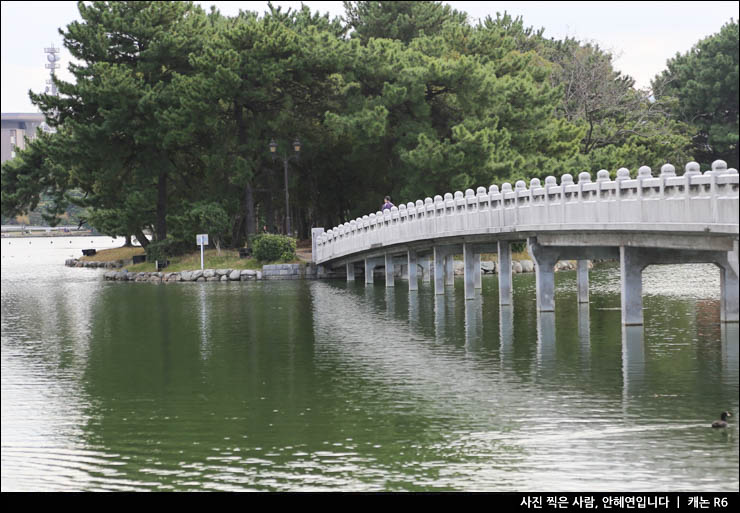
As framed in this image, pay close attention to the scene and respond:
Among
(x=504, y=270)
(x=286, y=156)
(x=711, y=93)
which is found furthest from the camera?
(x=711, y=93)

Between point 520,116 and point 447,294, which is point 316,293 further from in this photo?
point 520,116

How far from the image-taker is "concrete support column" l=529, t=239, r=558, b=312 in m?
29.2

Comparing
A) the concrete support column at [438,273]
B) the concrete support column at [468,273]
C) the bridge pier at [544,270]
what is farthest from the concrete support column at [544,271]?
the concrete support column at [438,273]

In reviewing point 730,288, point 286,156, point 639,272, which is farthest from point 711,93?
point 730,288

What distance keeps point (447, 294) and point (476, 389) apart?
64.0 feet

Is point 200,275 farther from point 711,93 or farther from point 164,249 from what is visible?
point 711,93

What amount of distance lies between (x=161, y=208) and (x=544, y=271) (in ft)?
97.9

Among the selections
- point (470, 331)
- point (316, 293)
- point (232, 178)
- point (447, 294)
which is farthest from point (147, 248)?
point (470, 331)

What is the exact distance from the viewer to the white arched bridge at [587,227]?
2083 centimetres

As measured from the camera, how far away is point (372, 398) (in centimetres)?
1816

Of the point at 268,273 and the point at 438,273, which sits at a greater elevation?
the point at 268,273

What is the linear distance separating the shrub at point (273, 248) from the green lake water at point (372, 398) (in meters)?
15.3

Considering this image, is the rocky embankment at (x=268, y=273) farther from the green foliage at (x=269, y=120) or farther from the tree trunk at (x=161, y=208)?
the tree trunk at (x=161, y=208)

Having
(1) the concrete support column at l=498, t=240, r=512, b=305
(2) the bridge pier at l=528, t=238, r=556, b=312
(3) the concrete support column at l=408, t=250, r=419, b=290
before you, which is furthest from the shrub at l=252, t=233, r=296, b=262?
(2) the bridge pier at l=528, t=238, r=556, b=312
